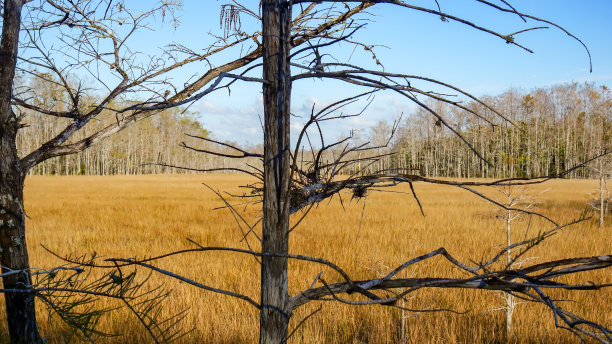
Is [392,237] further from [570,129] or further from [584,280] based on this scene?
[570,129]

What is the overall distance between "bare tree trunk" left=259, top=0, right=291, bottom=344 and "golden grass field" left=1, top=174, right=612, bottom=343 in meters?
1.58

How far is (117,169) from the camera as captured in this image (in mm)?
70750

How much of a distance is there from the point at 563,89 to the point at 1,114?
210 ft

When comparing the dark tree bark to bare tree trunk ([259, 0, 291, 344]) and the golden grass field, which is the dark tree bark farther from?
bare tree trunk ([259, 0, 291, 344])

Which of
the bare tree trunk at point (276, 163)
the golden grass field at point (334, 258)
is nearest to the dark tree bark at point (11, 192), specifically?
the golden grass field at point (334, 258)

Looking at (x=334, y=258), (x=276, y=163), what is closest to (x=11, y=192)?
(x=276, y=163)

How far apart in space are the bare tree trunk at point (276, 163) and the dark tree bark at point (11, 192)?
5.16ft

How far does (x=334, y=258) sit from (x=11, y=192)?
6.25 meters

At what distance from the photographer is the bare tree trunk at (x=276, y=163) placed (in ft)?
3.99

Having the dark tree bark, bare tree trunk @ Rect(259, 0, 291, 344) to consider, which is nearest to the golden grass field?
the dark tree bark

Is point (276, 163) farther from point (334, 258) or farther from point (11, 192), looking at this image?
point (334, 258)

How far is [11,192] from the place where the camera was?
2066 millimetres

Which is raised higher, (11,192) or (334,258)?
(11,192)

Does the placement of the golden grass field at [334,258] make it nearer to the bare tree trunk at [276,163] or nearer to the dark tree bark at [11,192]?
the dark tree bark at [11,192]
